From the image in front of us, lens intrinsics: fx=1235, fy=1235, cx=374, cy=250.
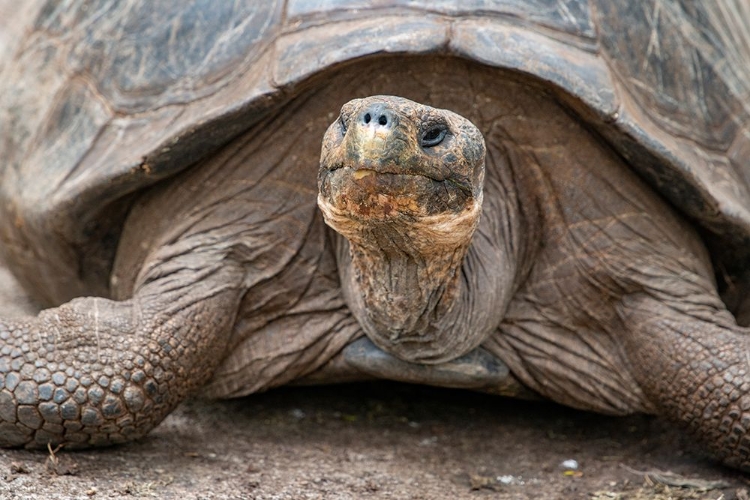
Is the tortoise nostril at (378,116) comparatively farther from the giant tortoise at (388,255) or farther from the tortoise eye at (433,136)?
the giant tortoise at (388,255)

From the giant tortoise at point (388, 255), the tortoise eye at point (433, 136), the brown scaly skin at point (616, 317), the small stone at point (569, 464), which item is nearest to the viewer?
the tortoise eye at point (433, 136)

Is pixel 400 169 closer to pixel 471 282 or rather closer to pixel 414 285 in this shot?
pixel 414 285

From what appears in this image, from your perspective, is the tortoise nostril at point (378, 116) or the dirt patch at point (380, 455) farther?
the dirt patch at point (380, 455)

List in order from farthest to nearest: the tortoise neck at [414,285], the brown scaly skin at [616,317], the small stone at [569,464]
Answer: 1. the small stone at [569,464]
2. the brown scaly skin at [616,317]
3. the tortoise neck at [414,285]

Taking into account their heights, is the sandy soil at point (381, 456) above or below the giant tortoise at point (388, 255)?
below

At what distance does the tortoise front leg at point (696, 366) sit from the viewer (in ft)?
13.5

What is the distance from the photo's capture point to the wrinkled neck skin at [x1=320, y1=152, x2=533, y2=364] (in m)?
3.65

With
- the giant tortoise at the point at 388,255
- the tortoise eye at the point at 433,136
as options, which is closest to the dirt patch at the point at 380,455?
the giant tortoise at the point at 388,255

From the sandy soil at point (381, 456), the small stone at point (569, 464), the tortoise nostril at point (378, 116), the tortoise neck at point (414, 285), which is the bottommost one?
the small stone at point (569, 464)

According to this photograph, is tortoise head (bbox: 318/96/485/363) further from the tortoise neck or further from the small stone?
the small stone

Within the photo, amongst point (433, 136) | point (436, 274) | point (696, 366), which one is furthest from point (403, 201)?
point (696, 366)

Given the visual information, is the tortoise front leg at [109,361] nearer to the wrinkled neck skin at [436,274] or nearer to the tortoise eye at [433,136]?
the wrinkled neck skin at [436,274]

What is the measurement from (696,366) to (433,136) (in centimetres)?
139

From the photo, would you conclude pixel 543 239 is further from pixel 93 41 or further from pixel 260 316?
pixel 93 41
